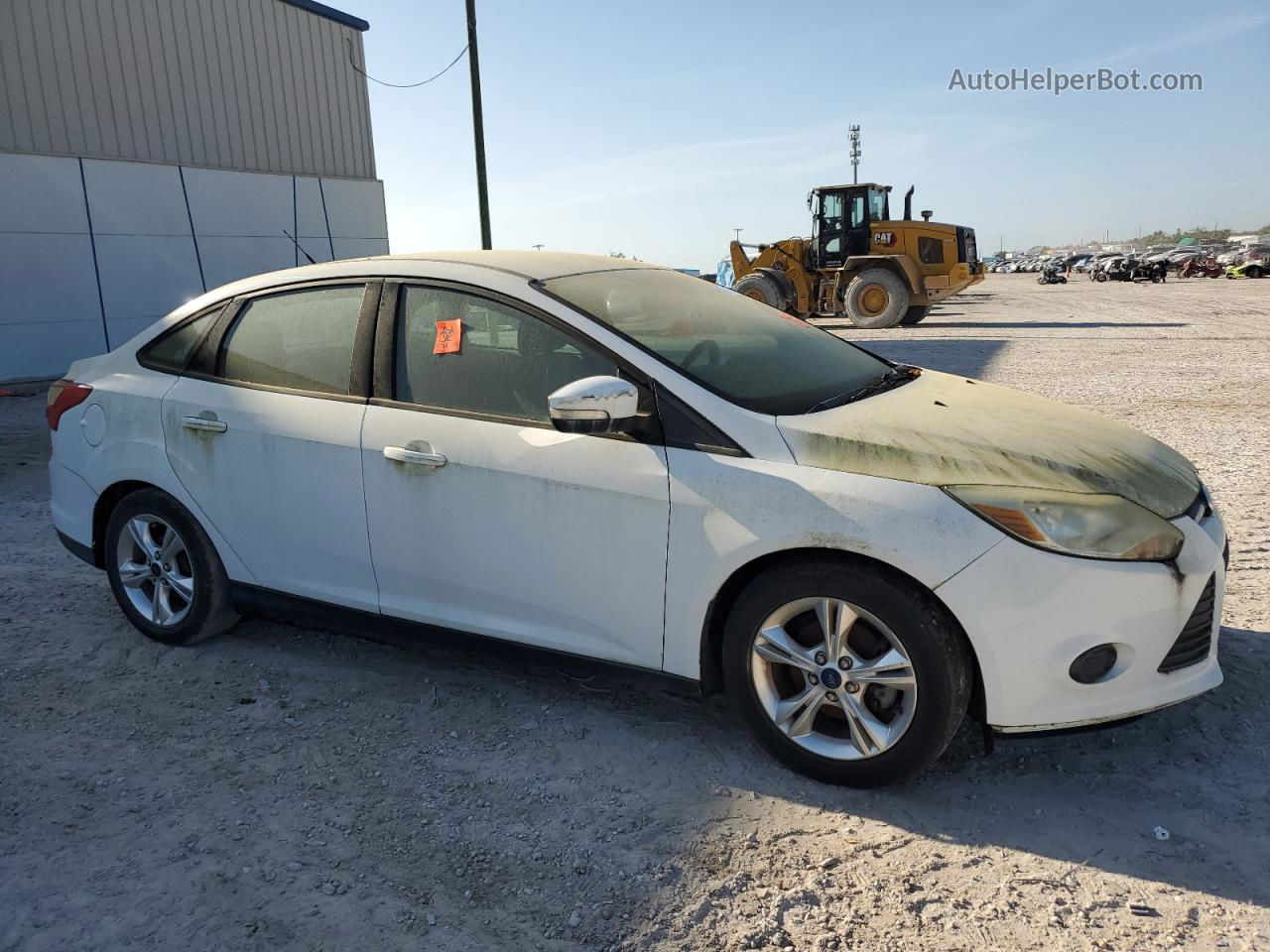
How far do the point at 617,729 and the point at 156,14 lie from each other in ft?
55.3

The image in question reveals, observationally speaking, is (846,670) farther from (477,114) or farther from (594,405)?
(477,114)

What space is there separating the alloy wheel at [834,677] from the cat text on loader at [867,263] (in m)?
18.7

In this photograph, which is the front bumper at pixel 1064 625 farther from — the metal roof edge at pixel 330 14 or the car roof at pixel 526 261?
the metal roof edge at pixel 330 14

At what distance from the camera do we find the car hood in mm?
2695

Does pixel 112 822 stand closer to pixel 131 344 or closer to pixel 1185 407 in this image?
pixel 131 344

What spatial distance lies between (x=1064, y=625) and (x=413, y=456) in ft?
6.74

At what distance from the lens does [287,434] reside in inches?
140

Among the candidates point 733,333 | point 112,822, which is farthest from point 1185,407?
point 112,822

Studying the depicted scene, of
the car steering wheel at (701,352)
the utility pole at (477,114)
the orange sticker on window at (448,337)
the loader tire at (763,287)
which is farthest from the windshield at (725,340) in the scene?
the loader tire at (763,287)

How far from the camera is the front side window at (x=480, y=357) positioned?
316 cm

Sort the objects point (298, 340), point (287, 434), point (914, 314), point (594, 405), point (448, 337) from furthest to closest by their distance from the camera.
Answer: point (914, 314)
point (298, 340)
point (287, 434)
point (448, 337)
point (594, 405)

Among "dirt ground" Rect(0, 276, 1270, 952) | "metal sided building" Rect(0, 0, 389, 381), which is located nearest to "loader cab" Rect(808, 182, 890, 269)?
"metal sided building" Rect(0, 0, 389, 381)

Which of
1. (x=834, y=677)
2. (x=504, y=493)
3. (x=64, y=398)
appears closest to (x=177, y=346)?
(x=64, y=398)

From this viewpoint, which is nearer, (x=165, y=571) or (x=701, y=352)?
(x=701, y=352)
